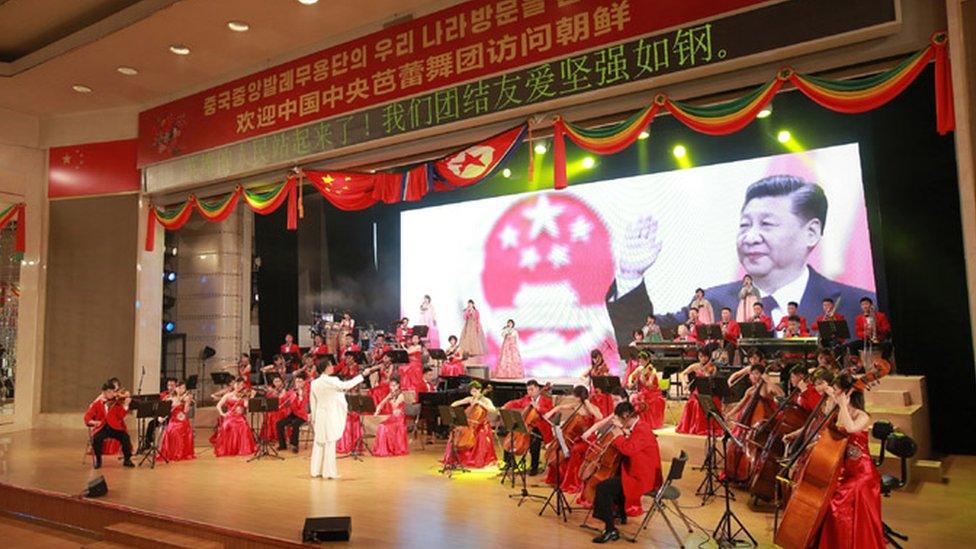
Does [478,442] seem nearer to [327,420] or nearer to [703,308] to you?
[327,420]

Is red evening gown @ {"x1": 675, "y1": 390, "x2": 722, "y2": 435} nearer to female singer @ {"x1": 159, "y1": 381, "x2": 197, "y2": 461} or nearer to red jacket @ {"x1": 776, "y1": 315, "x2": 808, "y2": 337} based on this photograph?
red jacket @ {"x1": 776, "y1": 315, "x2": 808, "y2": 337}

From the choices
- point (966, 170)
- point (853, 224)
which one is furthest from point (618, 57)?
point (853, 224)

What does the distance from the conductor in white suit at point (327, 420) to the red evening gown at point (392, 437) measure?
1466mm

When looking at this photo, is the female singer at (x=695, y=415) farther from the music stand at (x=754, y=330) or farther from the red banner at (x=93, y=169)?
the red banner at (x=93, y=169)

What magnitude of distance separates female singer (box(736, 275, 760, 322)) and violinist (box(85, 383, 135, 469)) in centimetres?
979

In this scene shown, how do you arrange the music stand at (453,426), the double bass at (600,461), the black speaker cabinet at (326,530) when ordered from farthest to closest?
the music stand at (453,426), the double bass at (600,461), the black speaker cabinet at (326,530)

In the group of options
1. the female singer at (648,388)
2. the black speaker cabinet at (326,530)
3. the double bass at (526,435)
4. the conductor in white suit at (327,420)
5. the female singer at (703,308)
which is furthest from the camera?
the female singer at (703,308)

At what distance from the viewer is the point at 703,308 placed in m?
12.4

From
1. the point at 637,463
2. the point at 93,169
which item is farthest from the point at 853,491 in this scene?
the point at 93,169

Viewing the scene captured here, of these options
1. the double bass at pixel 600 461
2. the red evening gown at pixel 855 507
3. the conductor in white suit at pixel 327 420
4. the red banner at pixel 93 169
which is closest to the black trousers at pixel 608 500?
the double bass at pixel 600 461

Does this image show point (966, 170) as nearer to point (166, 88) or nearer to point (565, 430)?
point (565, 430)

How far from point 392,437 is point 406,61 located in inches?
214

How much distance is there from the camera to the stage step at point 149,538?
640cm

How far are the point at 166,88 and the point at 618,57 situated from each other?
8.67 metres
